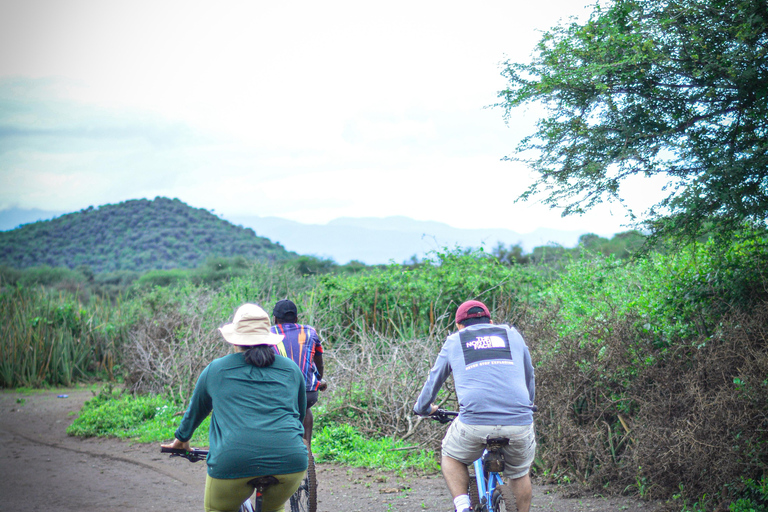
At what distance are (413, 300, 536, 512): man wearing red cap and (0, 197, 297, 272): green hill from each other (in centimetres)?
A: 6277

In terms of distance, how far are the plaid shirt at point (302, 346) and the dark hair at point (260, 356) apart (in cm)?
205

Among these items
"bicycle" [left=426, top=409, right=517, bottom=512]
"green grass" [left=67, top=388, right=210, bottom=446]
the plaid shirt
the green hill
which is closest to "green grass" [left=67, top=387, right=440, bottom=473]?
"green grass" [left=67, top=388, right=210, bottom=446]

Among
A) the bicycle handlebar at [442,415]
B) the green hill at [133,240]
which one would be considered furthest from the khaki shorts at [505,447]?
the green hill at [133,240]

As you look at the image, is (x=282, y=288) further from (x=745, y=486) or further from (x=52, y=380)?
(x=745, y=486)

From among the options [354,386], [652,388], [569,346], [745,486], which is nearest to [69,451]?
[354,386]

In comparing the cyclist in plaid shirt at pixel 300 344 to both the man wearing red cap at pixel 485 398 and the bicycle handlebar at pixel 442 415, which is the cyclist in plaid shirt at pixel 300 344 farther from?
the man wearing red cap at pixel 485 398

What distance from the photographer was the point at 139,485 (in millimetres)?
8289

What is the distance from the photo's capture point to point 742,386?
566 cm

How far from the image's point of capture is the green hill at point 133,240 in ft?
226

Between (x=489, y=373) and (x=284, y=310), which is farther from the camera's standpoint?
(x=284, y=310)

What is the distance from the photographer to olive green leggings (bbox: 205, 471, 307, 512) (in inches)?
136

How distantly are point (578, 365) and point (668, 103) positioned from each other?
122 inches

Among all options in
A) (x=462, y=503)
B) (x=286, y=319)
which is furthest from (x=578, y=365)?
(x=286, y=319)

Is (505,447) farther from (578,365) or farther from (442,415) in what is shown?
(578,365)
